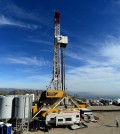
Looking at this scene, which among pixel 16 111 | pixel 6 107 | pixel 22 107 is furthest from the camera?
pixel 6 107

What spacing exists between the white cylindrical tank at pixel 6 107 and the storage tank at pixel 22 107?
0.80 meters

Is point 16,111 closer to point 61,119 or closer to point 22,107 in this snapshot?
point 22,107

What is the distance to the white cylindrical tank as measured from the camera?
1262 inches

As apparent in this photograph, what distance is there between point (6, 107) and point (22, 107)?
251cm

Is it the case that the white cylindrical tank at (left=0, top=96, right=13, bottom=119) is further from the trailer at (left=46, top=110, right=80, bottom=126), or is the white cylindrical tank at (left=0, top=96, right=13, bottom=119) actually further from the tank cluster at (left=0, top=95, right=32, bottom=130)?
the trailer at (left=46, top=110, right=80, bottom=126)

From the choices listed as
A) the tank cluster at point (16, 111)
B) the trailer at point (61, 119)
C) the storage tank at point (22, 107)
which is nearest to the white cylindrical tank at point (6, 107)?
the tank cluster at point (16, 111)

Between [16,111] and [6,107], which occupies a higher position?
[6,107]

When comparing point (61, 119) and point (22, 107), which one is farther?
point (61, 119)

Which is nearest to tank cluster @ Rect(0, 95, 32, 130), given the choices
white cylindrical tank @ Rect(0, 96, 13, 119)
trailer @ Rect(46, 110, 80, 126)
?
white cylindrical tank @ Rect(0, 96, 13, 119)

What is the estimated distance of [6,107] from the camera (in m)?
32.4

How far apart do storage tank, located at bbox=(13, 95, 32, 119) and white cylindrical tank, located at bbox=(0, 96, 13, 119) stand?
2.62 ft

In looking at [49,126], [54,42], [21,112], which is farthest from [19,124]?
[54,42]

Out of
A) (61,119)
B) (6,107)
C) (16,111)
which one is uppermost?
(6,107)

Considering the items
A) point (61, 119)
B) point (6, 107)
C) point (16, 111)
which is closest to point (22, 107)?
point (16, 111)
